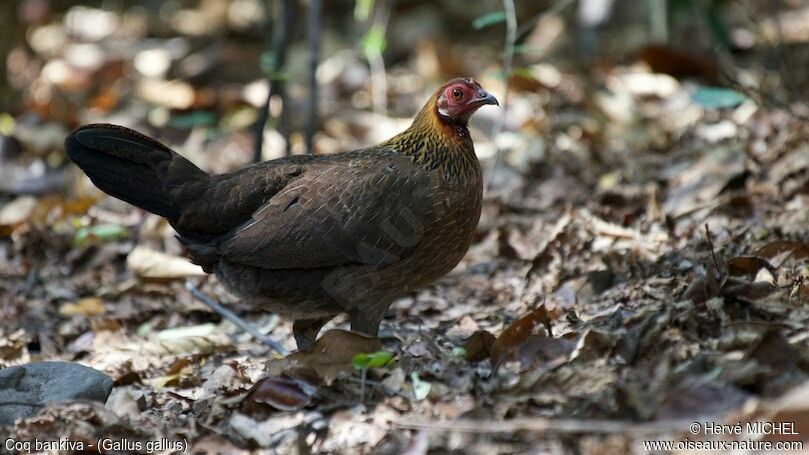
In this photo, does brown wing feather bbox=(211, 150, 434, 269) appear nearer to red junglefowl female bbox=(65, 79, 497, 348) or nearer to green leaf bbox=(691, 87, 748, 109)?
red junglefowl female bbox=(65, 79, 497, 348)

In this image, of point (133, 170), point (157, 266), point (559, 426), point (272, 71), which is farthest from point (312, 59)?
point (559, 426)

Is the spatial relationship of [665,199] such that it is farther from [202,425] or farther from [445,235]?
[202,425]

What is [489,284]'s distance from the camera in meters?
5.87

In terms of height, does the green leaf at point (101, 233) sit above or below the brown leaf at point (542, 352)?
above

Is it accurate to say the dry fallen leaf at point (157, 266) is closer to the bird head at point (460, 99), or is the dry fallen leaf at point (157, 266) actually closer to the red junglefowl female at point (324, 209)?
the red junglefowl female at point (324, 209)

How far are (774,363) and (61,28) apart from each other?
10.5 meters

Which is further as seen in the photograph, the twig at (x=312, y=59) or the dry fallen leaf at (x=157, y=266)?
the twig at (x=312, y=59)

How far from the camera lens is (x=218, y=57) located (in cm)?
1012

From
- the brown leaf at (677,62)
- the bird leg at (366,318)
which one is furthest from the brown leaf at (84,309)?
the brown leaf at (677,62)

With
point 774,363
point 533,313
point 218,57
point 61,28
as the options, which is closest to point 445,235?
point 533,313

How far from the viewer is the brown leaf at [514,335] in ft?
13.3

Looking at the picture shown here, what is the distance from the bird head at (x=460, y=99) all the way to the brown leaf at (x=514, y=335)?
1.29 m

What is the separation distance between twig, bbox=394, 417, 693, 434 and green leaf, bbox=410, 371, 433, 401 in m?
0.51

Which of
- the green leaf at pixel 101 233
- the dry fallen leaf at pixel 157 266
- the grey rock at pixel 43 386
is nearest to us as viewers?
the grey rock at pixel 43 386
